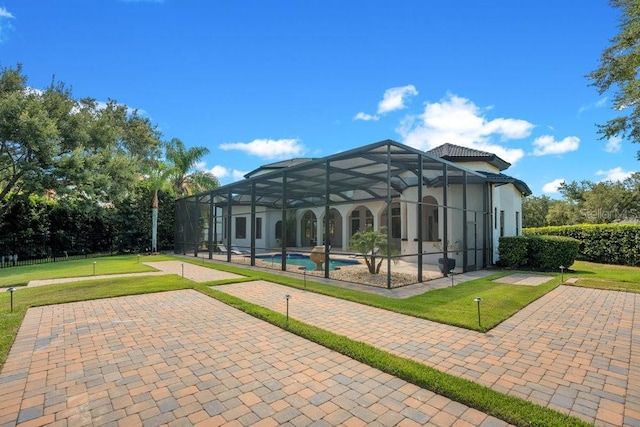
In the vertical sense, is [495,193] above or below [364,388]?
above

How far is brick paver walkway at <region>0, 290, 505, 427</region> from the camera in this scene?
8.68 feet

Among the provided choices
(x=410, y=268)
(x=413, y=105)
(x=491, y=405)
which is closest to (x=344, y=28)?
(x=413, y=105)

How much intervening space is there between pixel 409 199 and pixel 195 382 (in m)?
13.1

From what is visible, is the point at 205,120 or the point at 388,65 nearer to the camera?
the point at 388,65

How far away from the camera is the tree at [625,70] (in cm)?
839

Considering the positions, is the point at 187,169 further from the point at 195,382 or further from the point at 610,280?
the point at 610,280

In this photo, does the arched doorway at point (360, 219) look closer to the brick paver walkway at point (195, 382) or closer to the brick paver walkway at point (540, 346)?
the brick paver walkway at point (540, 346)

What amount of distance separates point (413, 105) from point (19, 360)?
13.1 m

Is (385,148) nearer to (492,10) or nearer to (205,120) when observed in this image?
(492,10)

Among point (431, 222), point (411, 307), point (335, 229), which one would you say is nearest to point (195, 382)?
point (411, 307)

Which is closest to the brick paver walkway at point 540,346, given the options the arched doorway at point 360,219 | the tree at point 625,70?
the tree at point 625,70

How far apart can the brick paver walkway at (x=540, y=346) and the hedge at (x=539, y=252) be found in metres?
4.74

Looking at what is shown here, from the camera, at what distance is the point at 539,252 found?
38.4 ft

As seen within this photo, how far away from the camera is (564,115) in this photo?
512 inches
